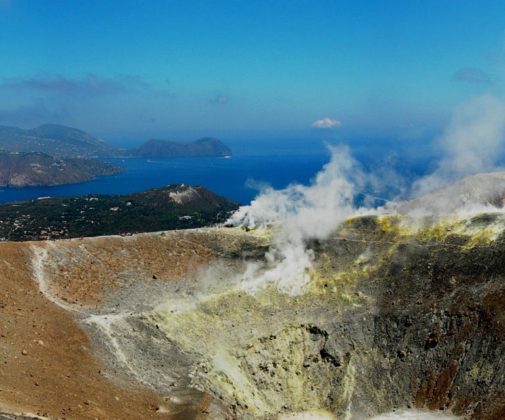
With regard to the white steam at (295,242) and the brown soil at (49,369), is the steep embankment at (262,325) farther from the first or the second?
the white steam at (295,242)

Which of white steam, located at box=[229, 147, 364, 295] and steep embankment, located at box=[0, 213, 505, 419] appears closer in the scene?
steep embankment, located at box=[0, 213, 505, 419]

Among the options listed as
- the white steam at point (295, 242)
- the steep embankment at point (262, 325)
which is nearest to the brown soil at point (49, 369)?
the steep embankment at point (262, 325)

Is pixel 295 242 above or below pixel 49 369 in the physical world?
above

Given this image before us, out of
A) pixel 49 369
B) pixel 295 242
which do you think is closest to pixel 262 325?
pixel 295 242

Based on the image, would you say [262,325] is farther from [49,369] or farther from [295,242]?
[49,369]

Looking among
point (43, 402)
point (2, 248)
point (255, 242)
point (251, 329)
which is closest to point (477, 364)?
point (251, 329)

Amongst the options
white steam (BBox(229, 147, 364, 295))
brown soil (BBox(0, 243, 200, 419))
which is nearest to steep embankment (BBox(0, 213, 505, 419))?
brown soil (BBox(0, 243, 200, 419))

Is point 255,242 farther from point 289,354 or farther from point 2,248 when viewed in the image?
point 2,248

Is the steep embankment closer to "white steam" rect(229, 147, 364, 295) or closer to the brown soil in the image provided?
the brown soil
